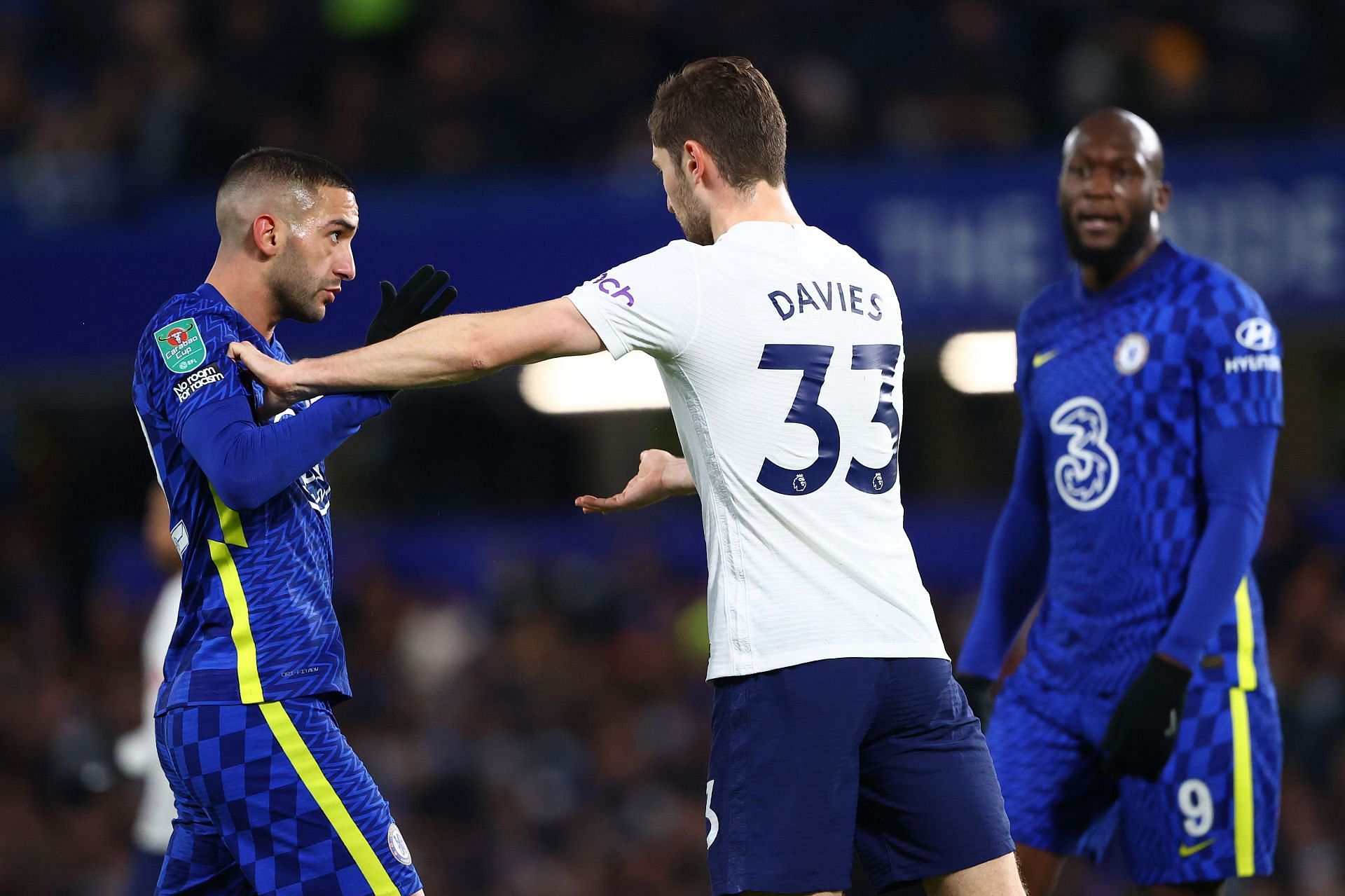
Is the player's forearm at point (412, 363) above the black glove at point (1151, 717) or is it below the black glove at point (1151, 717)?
above

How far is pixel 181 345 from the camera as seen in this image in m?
3.68

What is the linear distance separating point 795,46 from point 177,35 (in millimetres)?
4241

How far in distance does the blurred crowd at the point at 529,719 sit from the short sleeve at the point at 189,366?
5.89 metres

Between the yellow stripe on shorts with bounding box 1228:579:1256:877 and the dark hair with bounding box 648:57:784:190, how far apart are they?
5.92 ft

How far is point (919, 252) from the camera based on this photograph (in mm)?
10422

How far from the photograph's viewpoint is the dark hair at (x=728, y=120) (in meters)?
3.60

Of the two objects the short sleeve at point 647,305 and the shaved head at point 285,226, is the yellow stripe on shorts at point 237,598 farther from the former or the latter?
the short sleeve at point 647,305

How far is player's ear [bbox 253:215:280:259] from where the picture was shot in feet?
12.7

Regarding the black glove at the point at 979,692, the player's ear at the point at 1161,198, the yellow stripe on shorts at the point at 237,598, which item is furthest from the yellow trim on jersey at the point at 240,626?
the player's ear at the point at 1161,198

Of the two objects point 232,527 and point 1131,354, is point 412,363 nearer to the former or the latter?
point 232,527

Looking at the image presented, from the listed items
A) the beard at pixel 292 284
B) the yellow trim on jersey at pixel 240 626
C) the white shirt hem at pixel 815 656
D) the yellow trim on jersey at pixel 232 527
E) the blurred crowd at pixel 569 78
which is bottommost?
the white shirt hem at pixel 815 656

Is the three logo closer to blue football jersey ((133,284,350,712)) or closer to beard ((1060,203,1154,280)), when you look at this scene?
beard ((1060,203,1154,280))

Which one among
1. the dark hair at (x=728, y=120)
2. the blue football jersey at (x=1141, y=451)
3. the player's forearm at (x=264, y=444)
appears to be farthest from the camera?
the blue football jersey at (x=1141, y=451)

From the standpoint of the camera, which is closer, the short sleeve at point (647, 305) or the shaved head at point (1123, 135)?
the short sleeve at point (647, 305)
